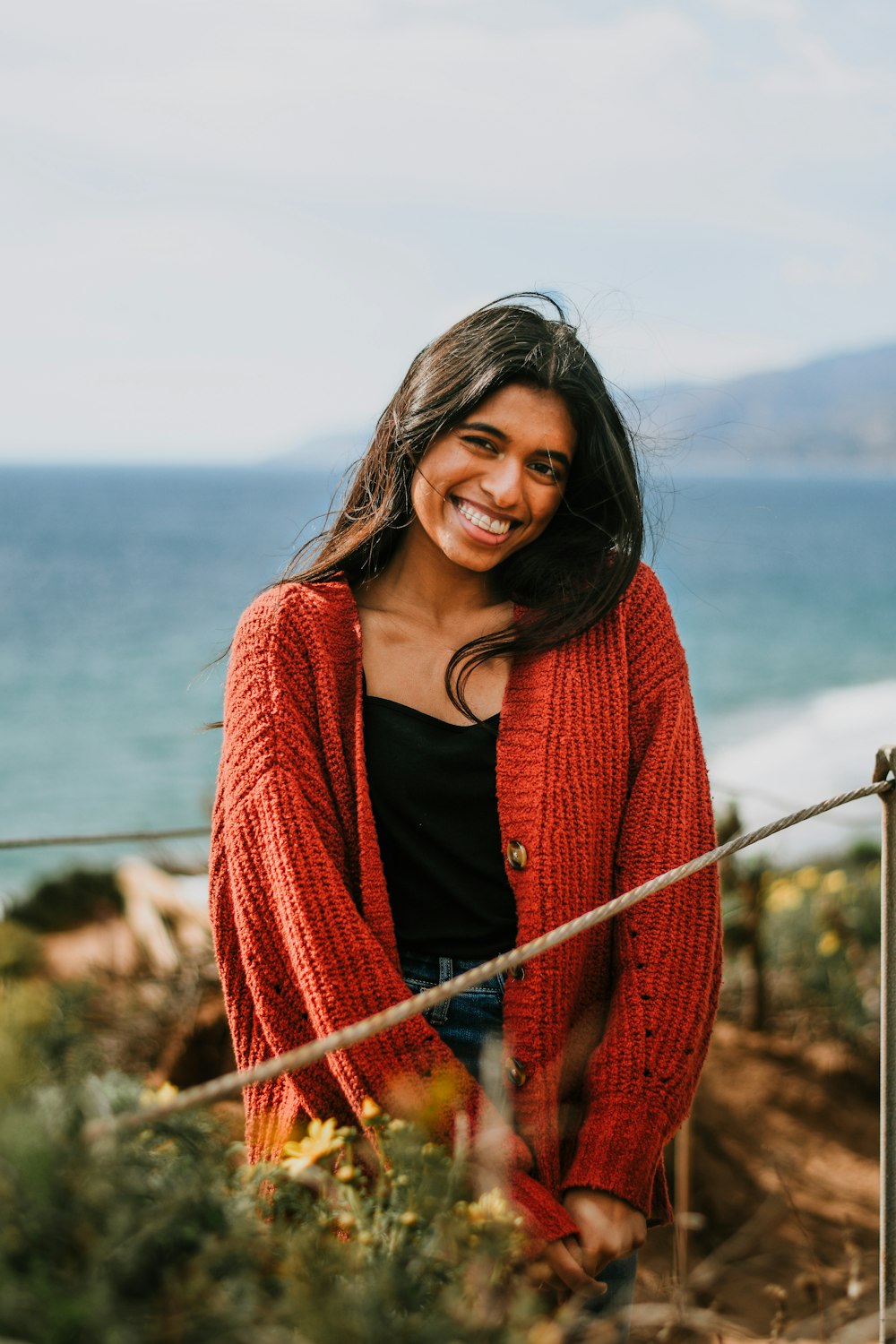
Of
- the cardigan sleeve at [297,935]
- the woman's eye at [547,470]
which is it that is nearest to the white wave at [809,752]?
the woman's eye at [547,470]

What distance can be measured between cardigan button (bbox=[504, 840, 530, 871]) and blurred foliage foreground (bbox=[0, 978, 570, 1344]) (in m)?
0.77

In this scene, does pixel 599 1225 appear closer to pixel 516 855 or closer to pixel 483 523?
pixel 516 855

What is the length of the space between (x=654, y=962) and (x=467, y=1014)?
0.29 metres

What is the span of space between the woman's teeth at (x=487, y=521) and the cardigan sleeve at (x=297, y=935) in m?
0.33

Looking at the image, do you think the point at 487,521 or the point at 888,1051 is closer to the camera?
the point at 888,1051

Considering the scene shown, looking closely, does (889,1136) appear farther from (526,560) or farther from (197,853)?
(197,853)

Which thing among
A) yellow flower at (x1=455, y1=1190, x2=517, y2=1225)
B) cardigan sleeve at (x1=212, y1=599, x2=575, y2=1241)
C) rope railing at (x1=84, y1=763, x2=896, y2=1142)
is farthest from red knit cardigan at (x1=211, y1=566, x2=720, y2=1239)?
yellow flower at (x1=455, y1=1190, x2=517, y2=1225)

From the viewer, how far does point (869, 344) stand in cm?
12975

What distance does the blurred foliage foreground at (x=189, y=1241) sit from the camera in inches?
30.4

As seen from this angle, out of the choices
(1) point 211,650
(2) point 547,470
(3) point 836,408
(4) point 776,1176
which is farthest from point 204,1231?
(3) point 836,408

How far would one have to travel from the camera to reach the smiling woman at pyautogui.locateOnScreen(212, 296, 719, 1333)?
5.81ft

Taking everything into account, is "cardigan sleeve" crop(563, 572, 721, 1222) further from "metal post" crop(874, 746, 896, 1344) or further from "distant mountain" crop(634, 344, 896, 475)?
"distant mountain" crop(634, 344, 896, 475)

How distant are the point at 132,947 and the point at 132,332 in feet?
332

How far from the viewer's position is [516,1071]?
1.81 metres
